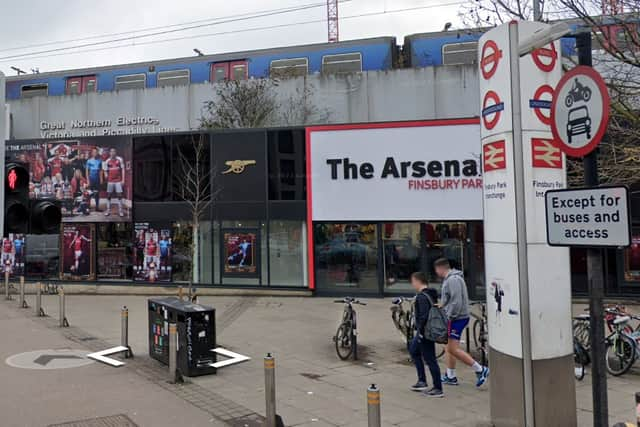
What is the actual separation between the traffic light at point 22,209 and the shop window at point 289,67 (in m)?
18.9

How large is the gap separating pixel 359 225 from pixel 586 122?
12.7 meters

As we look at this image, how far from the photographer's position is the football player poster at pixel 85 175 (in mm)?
18531

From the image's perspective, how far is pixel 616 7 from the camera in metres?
9.03

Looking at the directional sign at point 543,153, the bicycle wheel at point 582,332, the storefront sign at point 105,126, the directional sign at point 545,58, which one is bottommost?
the bicycle wheel at point 582,332

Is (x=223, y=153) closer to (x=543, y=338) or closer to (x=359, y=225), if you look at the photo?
(x=359, y=225)

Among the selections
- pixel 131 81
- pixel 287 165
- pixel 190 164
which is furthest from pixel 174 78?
pixel 287 165

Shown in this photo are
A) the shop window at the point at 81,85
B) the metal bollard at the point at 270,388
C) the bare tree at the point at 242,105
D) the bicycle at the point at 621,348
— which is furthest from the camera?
the shop window at the point at 81,85

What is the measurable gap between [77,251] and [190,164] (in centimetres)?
535

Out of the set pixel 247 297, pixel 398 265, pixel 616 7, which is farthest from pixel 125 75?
pixel 616 7

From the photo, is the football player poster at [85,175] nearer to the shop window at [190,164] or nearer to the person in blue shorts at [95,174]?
the person in blue shorts at [95,174]

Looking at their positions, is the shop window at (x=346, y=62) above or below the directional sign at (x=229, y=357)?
above

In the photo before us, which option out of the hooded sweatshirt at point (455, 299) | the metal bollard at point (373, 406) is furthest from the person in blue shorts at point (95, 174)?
the metal bollard at point (373, 406)

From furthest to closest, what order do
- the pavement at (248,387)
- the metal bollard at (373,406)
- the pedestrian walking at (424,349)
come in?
1. the pedestrian walking at (424,349)
2. the pavement at (248,387)
3. the metal bollard at (373,406)

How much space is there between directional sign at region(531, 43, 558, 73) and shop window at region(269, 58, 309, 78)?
17.4 metres
